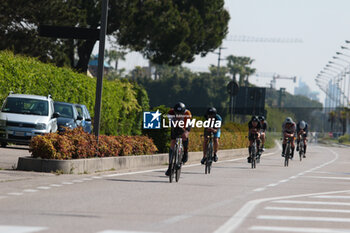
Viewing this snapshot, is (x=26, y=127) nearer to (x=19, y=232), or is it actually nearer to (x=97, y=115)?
(x=97, y=115)

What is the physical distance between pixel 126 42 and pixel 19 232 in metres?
41.0

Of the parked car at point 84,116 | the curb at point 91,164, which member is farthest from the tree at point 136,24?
the curb at point 91,164

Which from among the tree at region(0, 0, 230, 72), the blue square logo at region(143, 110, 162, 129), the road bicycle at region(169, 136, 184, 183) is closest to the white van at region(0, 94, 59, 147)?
the blue square logo at region(143, 110, 162, 129)

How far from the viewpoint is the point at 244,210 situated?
41.3ft

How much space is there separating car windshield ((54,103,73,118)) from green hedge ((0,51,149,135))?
0.80 m

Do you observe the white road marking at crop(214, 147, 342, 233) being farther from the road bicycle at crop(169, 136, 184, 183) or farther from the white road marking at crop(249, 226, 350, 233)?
the road bicycle at crop(169, 136, 184, 183)

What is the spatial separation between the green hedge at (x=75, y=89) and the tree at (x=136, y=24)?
4.69 metres

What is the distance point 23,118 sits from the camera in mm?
26672

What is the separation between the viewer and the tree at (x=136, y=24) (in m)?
40.2

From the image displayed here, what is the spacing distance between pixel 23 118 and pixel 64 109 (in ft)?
10.5

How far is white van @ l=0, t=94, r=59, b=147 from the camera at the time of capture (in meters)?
26.3

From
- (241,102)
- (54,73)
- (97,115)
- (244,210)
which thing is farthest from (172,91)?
(244,210)

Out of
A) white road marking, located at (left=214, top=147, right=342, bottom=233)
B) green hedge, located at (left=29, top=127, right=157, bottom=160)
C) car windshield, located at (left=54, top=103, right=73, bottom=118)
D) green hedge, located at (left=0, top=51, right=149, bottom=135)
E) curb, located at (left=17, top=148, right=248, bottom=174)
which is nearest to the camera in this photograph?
white road marking, located at (left=214, top=147, right=342, bottom=233)

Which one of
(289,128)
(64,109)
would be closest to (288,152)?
(289,128)
